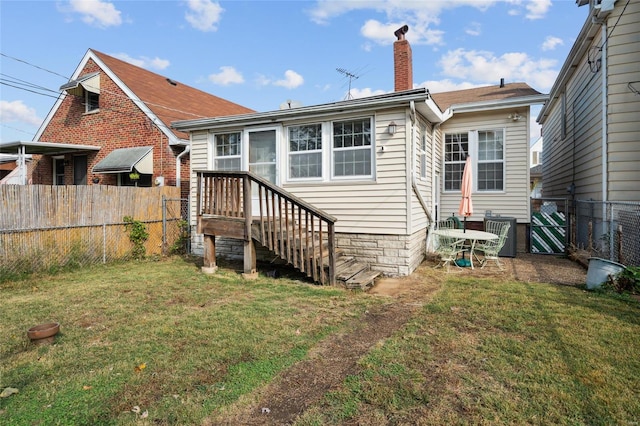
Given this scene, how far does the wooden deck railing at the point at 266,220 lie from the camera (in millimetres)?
6246

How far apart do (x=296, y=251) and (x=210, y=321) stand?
7.76 feet

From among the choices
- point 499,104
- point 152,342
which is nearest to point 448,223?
point 499,104

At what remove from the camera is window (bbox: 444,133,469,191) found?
10.7 metres

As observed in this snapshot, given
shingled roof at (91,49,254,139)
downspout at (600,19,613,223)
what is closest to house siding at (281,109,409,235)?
downspout at (600,19,613,223)

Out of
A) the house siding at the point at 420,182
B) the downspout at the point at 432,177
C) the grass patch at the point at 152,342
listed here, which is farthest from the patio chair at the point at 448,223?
the grass patch at the point at 152,342

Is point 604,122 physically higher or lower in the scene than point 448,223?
higher

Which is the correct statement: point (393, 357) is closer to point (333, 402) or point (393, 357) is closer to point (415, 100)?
point (333, 402)

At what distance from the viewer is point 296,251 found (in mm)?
6477

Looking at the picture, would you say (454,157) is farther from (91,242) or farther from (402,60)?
(91,242)

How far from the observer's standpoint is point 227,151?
29.1 feet

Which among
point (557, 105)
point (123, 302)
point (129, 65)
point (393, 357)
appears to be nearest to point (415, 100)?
point (393, 357)

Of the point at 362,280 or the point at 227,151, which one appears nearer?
the point at 362,280

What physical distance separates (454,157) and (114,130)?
1155 centimetres

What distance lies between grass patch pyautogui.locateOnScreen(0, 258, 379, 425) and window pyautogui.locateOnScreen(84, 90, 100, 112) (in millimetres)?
8808
